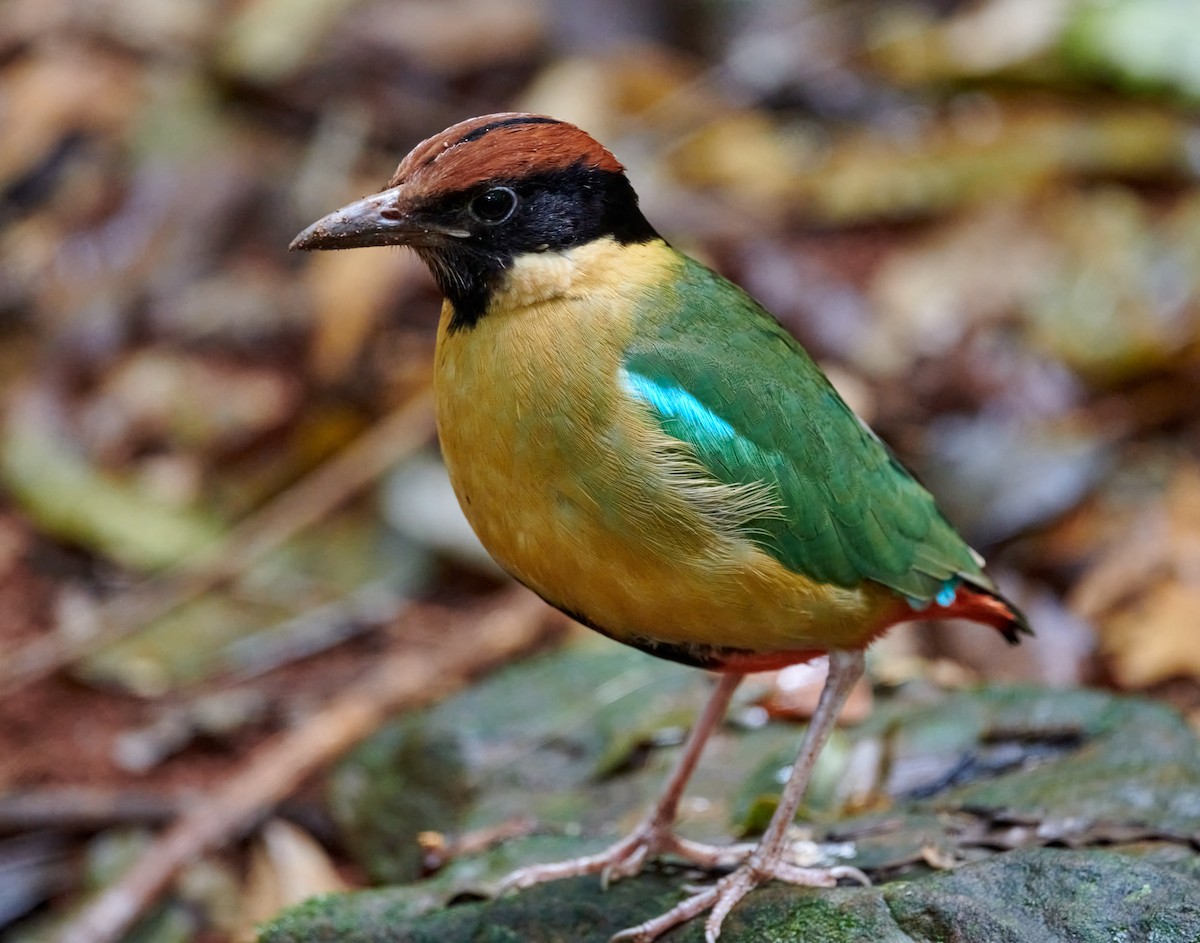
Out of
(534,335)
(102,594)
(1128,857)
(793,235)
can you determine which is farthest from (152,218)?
(1128,857)

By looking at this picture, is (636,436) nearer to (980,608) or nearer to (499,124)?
(499,124)

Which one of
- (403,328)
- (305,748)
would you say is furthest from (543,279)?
(403,328)

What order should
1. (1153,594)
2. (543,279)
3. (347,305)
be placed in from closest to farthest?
(543,279), (1153,594), (347,305)

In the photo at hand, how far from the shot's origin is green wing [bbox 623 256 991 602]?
3.53m

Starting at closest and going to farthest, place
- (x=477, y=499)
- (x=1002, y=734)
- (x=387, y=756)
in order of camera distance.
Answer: (x=477, y=499) < (x=1002, y=734) < (x=387, y=756)

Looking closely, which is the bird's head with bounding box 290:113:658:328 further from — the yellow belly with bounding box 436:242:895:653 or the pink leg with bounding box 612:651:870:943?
the pink leg with bounding box 612:651:870:943

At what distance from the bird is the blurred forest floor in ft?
7.18

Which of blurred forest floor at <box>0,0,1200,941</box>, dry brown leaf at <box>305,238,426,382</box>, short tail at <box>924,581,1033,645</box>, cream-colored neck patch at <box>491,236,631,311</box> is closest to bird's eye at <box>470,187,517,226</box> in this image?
cream-colored neck patch at <box>491,236,631,311</box>

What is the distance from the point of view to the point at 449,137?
11.6ft

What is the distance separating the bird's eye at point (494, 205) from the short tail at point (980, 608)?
154 cm

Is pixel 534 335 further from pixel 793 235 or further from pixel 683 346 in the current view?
pixel 793 235

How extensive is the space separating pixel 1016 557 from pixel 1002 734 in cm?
193

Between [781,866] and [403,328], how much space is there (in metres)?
5.29

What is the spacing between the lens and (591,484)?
11.1ft
